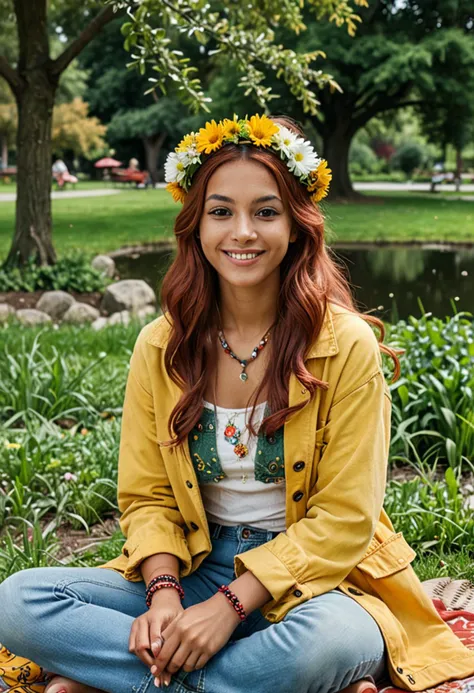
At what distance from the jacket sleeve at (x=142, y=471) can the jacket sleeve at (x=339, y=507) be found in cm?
29

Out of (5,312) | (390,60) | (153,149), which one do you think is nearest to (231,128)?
(5,312)

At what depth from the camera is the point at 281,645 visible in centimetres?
188

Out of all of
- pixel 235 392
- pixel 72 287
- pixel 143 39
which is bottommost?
pixel 72 287

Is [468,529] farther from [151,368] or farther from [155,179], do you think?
[155,179]

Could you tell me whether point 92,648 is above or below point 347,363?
below

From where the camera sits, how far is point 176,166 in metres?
2.21

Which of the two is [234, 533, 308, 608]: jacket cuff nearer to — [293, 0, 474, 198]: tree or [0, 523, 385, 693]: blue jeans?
[0, 523, 385, 693]: blue jeans

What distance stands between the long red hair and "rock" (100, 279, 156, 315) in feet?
19.2

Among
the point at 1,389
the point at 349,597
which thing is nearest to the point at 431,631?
the point at 349,597

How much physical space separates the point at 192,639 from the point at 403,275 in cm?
936

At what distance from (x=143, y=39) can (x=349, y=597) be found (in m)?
5.05

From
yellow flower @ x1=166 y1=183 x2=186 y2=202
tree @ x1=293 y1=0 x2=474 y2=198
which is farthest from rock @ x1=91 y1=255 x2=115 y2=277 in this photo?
tree @ x1=293 y1=0 x2=474 y2=198

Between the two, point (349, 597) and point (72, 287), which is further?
point (72, 287)

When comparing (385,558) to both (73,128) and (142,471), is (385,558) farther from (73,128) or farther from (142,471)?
(73,128)
